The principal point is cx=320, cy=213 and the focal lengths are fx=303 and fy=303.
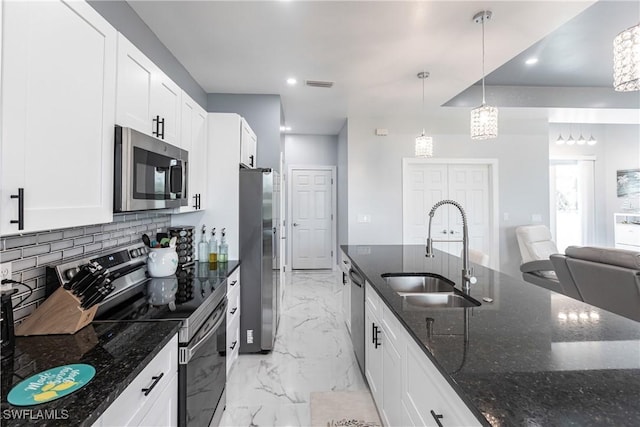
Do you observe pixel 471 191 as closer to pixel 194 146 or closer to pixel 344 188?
pixel 344 188

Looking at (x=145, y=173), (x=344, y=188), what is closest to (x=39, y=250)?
(x=145, y=173)

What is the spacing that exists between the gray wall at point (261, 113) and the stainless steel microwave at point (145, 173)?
5.78 ft

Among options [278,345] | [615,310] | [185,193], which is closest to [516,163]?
[615,310]

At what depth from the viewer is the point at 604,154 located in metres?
6.20

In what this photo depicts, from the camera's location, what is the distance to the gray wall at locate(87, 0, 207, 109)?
1860mm

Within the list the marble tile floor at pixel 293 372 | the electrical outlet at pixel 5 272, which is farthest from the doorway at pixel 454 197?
the electrical outlet at pixel 5 272

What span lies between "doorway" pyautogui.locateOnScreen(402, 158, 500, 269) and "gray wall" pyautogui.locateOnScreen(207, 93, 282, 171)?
2296 millimetres

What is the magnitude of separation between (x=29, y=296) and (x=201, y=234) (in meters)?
1.38

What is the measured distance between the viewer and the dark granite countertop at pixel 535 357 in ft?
2.16

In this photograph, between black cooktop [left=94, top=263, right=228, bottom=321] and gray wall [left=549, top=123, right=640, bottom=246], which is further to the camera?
gray wall [left=549, top=123, right=640, bottom=246]

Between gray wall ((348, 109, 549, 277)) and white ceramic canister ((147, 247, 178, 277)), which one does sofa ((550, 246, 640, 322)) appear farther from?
white ceramic canister ((147, 247, 178, 277))

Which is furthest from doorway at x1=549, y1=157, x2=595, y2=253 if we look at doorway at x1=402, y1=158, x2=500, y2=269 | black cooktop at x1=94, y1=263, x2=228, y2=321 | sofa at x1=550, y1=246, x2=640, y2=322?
black cooktop at x1=94, y1=263, x2=228, y2=321

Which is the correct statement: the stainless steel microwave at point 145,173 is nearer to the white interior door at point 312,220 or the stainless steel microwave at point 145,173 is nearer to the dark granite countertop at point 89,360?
the dark granite countertop at point 89,360

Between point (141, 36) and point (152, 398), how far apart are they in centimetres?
237
